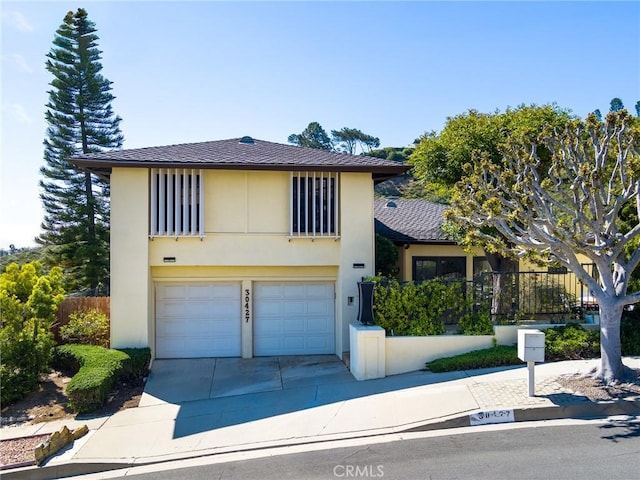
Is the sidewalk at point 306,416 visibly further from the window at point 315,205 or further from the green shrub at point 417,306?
the window at point 315,205

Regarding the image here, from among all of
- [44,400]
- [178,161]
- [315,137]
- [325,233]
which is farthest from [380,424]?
[315,137]

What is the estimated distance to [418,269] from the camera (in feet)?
53.6

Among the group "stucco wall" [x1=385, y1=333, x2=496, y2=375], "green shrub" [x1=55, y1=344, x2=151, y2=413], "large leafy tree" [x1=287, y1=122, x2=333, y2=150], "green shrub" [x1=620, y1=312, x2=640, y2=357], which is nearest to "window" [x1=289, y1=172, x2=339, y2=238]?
"stucco wall" [x1=385, y1=333, x2=496, y2=375]

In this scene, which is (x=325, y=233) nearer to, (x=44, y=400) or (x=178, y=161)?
(x=178, y=161)

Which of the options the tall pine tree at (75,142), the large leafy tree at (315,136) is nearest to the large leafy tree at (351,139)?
the large leafy tree at (315,136)

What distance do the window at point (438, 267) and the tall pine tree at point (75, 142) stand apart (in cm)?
1564

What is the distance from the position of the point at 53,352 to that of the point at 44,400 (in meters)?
1.93

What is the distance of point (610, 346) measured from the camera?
8469 mm

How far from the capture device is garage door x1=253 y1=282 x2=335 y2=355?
42.1 feet

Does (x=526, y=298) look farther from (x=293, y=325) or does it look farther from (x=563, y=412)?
(x=293, y=325)

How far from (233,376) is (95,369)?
9.53 feet

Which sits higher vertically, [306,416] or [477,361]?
[477,361]

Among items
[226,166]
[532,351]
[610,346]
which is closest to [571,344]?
[610,346]

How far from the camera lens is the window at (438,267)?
53.6 ft
